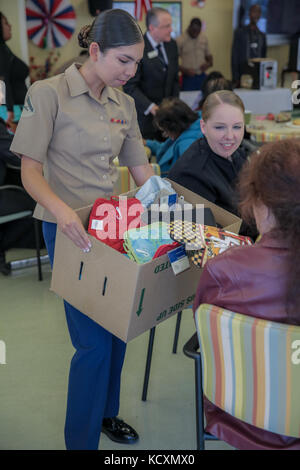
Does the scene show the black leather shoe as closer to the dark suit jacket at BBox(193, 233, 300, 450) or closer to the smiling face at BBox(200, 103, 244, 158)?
the dark suit jacket at BBox(193, 233, 300, 450)

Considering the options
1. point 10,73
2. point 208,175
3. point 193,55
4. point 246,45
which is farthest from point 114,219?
point 246,45

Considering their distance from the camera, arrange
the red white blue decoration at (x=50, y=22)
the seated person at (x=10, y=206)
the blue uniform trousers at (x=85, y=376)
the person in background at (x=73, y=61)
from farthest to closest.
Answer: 1. the red white blue decoration at (x=50, y=22)
2. the seated person at (x=10, y=206)
3. the person in background at (x=73, y=61)
4. the blue uniform trousers at (x=85, y=376)

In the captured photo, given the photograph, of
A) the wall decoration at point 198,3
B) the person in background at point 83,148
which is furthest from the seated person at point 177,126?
the wall decoration at point 198,3

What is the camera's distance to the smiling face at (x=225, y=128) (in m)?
2.12

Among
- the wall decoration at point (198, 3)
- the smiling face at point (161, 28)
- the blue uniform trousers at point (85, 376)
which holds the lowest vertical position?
the blue uniform trousers at point (85, 376)

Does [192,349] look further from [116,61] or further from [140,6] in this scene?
[140,6]

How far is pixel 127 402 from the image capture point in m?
2.17

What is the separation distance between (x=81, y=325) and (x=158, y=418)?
72 centimetres

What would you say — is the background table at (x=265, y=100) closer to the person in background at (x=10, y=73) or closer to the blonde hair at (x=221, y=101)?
the person in background at (x=10, y=73)

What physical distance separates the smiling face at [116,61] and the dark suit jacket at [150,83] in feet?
8.94

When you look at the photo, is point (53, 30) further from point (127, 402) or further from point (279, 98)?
point (127, 402)

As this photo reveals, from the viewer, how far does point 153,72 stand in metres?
4.37

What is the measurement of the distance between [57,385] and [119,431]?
1.48ft

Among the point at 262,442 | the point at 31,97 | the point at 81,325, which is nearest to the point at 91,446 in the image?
the point at 81,325
